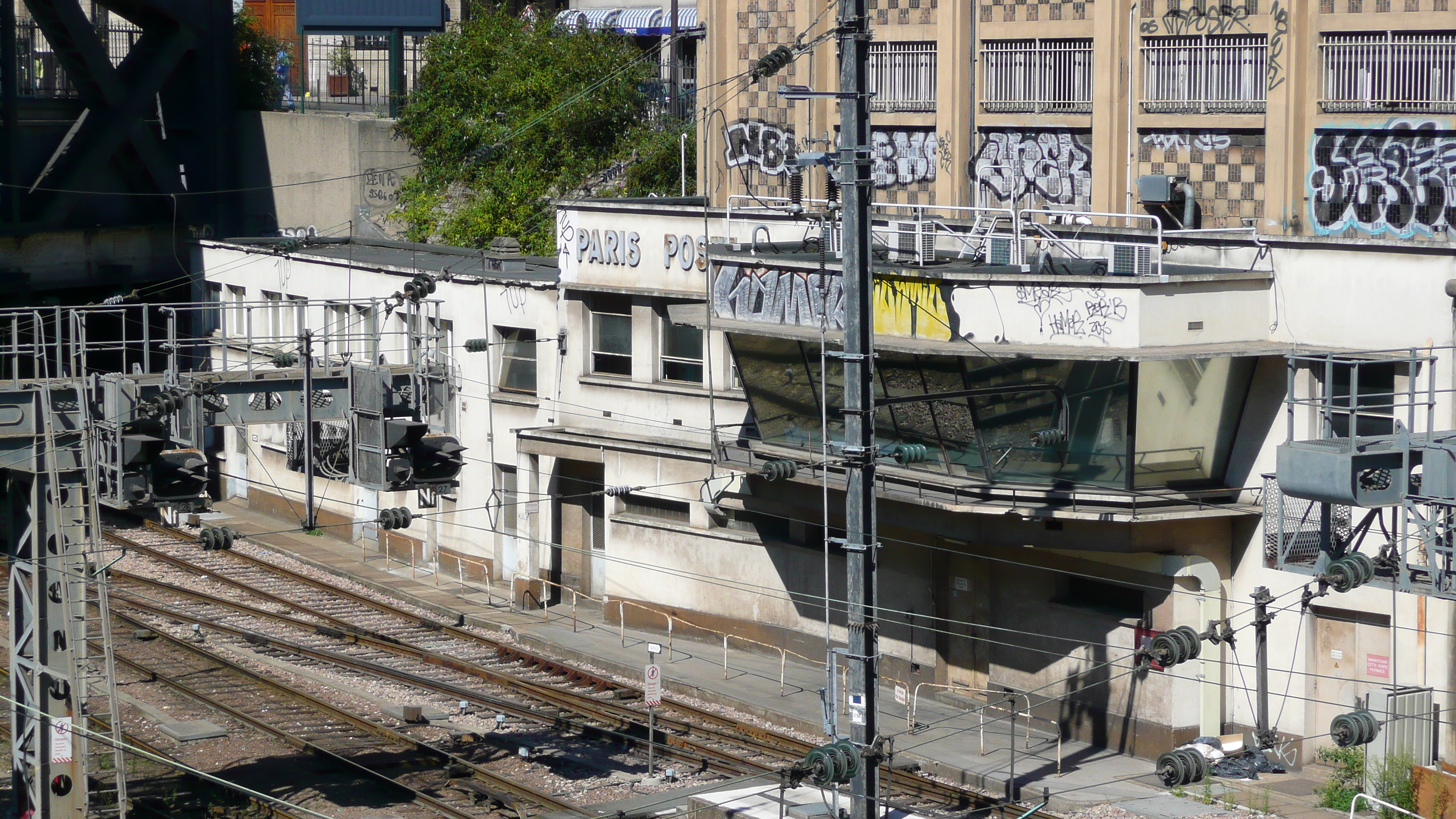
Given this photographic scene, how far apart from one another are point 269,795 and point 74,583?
400 centimetres

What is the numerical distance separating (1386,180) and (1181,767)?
11.7 metres

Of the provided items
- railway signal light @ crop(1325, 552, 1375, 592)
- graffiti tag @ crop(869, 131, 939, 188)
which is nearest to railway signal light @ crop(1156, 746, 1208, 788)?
railway signal light @ crop(1325, 552, 1375, 592)

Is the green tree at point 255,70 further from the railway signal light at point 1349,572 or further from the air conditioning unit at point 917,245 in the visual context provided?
the railway signal light at point 1349,572

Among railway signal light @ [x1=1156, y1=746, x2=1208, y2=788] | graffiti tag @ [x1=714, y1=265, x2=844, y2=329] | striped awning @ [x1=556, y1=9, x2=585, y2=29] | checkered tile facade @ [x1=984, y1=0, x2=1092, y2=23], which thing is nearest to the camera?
railway signal light @ [x1=1156, y1=746, x2=1208, y2=788]

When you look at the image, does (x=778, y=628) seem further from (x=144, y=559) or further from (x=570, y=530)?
(x=144, y=559)

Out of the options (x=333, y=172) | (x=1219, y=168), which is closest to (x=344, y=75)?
(x=333, y=172)

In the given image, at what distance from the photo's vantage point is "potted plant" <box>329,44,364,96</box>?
57.5 metres

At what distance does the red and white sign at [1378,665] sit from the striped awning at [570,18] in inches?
1395

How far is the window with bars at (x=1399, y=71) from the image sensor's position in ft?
84.4

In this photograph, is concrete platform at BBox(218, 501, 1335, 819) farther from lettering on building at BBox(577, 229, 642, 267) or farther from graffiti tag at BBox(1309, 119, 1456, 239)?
graffiti tag at BBox(1309, 119, 1456, 239)

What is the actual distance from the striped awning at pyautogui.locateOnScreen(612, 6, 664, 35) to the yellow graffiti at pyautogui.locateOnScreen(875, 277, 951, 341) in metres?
32.7

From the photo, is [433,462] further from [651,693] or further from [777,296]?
[777,296]

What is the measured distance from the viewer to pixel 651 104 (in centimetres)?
5238

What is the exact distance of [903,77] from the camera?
109ft
